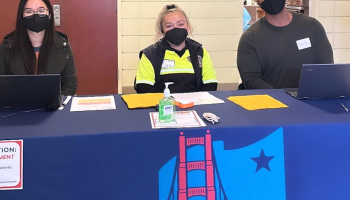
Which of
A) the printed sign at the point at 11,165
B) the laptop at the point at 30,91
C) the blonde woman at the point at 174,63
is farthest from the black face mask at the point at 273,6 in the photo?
the printed sign at the point at 11,165

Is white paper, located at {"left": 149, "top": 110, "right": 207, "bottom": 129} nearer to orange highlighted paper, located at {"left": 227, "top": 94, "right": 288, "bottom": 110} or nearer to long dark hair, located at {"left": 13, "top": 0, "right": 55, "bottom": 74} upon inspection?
orange highlighted paper, located at {"left": 227, "top": 94, "right": 288, "bottom": 110}

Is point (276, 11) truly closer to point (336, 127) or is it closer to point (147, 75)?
point (147, 75)

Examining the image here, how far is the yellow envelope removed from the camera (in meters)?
1.56

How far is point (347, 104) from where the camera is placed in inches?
60.9

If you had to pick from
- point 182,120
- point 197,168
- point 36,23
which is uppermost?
point 36,23

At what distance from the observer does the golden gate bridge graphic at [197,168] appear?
123 centimetres

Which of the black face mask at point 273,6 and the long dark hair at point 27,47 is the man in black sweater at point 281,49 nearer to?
the black face mask at point 273,6

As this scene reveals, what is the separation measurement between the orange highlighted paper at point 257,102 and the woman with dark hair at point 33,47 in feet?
3.70

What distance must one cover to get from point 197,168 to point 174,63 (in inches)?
44.0

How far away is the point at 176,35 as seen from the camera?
2182 millimetres

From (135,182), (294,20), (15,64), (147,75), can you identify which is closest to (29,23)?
(15,64)

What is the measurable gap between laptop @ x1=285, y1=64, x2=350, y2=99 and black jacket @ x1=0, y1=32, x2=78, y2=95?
1387 mm

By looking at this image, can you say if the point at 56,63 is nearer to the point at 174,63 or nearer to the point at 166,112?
the point at 174,63

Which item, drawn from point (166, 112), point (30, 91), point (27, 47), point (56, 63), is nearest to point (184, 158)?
point (166, 112)
